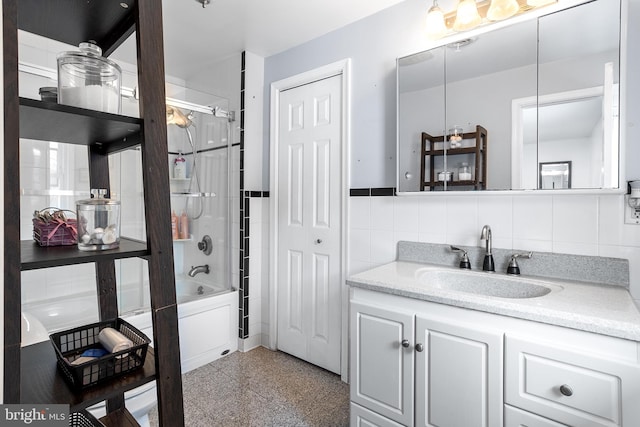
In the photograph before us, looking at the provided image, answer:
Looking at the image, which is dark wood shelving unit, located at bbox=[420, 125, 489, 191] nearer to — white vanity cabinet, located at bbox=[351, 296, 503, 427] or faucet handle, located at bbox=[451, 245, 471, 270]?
faucet handle, located at bbox=[451, 245, 471, 270]

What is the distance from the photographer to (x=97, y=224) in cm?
79

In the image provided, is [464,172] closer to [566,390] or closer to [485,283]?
[485,283]

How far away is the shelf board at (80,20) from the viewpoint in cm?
77

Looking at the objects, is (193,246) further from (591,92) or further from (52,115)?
(591,92)

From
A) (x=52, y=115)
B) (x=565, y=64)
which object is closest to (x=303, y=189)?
(x=565, y=64)

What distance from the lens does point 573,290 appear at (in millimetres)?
1326

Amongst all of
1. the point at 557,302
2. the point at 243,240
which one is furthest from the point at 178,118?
the point at 557,302

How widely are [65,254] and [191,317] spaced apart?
1823mm

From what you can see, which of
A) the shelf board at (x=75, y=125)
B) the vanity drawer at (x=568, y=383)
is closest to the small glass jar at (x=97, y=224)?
the shelf board at (x=75, y=125)

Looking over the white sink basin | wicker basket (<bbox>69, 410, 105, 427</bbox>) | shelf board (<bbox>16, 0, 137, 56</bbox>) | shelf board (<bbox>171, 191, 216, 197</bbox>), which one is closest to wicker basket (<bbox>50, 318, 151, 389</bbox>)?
wicker basket (<bbox>69, 410, 105, 427</bbox>)

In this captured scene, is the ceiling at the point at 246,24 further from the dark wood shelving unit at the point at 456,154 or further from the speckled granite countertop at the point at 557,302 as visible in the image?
the speckled granite countertop at the point at 557,302

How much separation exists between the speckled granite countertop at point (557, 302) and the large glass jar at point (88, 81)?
114cm

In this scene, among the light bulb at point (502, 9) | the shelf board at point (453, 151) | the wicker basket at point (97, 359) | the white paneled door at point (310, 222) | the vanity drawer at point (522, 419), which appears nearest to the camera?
the wicker basket at point (97, 359)

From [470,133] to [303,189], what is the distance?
1191 mm
